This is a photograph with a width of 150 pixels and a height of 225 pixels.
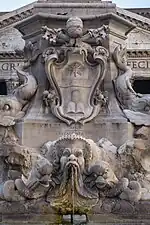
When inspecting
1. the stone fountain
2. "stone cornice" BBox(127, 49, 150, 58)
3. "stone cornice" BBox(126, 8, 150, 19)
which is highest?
"stone cornice" BBox(126, 8, 150, 19)

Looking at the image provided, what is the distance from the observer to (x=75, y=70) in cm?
1110

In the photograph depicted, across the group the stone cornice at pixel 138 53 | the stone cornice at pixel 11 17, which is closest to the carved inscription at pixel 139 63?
the stone cornice at pixel 138 53

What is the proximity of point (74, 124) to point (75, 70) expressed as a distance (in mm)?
839

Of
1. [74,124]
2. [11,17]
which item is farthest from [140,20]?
[74,124]

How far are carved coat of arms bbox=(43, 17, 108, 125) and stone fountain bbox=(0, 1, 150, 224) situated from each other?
1 centimetres

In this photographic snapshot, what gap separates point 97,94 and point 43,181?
182 cm

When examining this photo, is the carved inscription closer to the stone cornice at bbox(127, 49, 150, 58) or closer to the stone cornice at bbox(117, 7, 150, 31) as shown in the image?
the stone cornice at bbox(127, 49, 150, 58)

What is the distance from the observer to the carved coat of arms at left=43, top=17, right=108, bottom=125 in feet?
35.7

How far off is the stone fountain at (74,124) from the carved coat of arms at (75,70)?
0.01 metres

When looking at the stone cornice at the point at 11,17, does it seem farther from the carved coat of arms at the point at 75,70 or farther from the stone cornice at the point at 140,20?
the carved coat of arms at the point at 75,70

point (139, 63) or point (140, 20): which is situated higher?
point (140, 20)

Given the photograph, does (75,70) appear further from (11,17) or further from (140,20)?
(11,17)

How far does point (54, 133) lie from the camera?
10789mm

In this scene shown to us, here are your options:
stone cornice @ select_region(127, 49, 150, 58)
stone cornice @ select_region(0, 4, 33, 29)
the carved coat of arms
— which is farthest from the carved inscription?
the carved coat of arms
